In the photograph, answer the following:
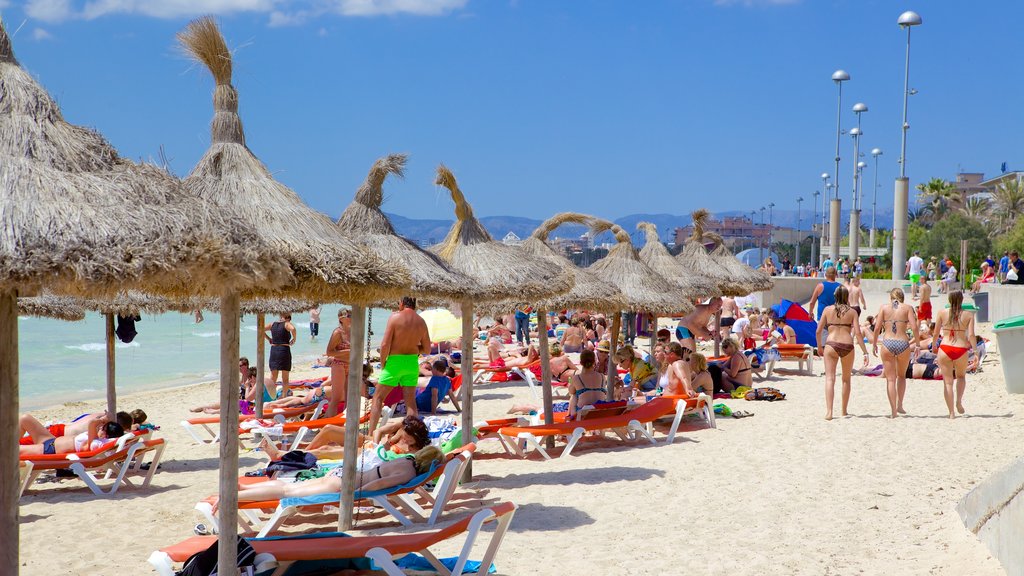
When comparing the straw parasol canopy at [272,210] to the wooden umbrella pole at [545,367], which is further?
the wooden umbrella pole at [545,367]

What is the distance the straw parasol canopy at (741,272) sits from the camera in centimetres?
1511

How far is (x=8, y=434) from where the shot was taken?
11.7 feet

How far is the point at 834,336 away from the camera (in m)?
9.48

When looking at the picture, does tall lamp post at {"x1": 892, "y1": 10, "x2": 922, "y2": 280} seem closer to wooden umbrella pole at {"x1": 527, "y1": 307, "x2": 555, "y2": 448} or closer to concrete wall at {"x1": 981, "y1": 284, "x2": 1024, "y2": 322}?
concrete wall at {"x1": 981, "y1": 284, "x2": 1024, "y2": 322}

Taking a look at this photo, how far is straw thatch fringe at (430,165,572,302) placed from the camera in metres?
6.73

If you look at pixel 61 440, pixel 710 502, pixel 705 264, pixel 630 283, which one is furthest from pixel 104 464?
pixel 705 264

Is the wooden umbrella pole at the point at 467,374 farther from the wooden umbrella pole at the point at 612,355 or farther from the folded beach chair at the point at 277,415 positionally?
the folded beach chair at the point at 277,415

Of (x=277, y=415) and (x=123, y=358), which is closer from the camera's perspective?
(x=277, y=415)

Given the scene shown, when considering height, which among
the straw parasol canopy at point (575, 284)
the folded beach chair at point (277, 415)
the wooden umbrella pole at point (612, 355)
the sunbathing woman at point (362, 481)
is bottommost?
the folded beach chair at point (277, 415)

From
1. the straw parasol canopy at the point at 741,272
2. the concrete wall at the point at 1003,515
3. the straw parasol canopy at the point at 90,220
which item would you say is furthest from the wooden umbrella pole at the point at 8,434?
the straw parasol canopy at the point at 741,272

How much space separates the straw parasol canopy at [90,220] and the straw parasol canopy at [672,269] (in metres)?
9.97

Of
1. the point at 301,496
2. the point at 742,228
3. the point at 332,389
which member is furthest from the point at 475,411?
the point at 742,228

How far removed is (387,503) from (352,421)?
575 mm

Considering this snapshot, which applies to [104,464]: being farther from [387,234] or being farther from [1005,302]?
[1005,302]
